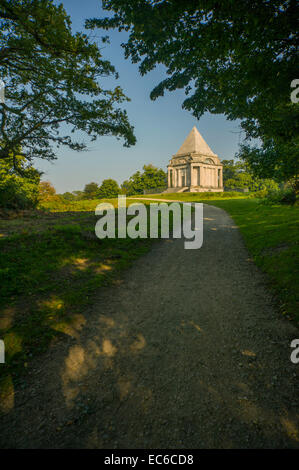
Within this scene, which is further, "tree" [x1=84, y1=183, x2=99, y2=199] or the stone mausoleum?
"tree" [x1=84, y1=183, x2=99, y2=199]

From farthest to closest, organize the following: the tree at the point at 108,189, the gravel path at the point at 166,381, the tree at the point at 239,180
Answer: the tree at the point at 108,189, the tree at the point at 239,180, the gravel path at the point at 166,381

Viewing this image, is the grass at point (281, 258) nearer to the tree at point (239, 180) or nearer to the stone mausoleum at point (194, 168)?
the tree at point (239, 180)

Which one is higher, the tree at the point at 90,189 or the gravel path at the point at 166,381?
the tree at the point at 90,189

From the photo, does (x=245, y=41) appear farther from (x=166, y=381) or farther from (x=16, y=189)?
(x=16, y=189)

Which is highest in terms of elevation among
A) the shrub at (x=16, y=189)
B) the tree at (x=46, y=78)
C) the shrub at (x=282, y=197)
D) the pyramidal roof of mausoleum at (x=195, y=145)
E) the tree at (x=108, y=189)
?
the pyramidal roof of mausoleum at (x=195, y=145)

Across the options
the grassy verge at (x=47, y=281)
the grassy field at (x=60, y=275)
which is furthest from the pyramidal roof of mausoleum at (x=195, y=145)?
the grassy verge at (x=47, y=281)

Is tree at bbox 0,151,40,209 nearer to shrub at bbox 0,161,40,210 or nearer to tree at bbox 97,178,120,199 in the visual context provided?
shrub at bbox 0,161,40,210

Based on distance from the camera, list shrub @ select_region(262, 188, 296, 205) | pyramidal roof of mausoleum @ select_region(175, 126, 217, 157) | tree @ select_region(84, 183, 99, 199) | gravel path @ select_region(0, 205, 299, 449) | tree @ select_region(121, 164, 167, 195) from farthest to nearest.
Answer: tree @ select_region(84, 183, 99, 199), tree @ select_region(121, 164, 167, 195), pyramidal roof of mausoleum @ select_region(175, 126, 217, 157), shrub @ select_region(262, 188, 296, 205), gravel path @ select_region(0, 205, 299, 449)

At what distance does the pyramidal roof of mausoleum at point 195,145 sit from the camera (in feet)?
215

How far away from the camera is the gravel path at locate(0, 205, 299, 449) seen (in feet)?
6.81

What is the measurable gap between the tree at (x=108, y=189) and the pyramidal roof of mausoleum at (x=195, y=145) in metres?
28.3

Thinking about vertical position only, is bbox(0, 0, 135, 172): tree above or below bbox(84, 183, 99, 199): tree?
below

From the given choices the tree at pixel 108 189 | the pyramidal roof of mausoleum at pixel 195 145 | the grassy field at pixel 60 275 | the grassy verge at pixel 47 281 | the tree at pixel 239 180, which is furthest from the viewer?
the tree at pixel 108 189

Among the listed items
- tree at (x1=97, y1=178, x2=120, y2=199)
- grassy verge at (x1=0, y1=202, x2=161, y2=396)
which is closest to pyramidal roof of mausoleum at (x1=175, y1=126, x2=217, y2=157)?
tree at (x1=97, y1=178, x2=120, y2=199)
